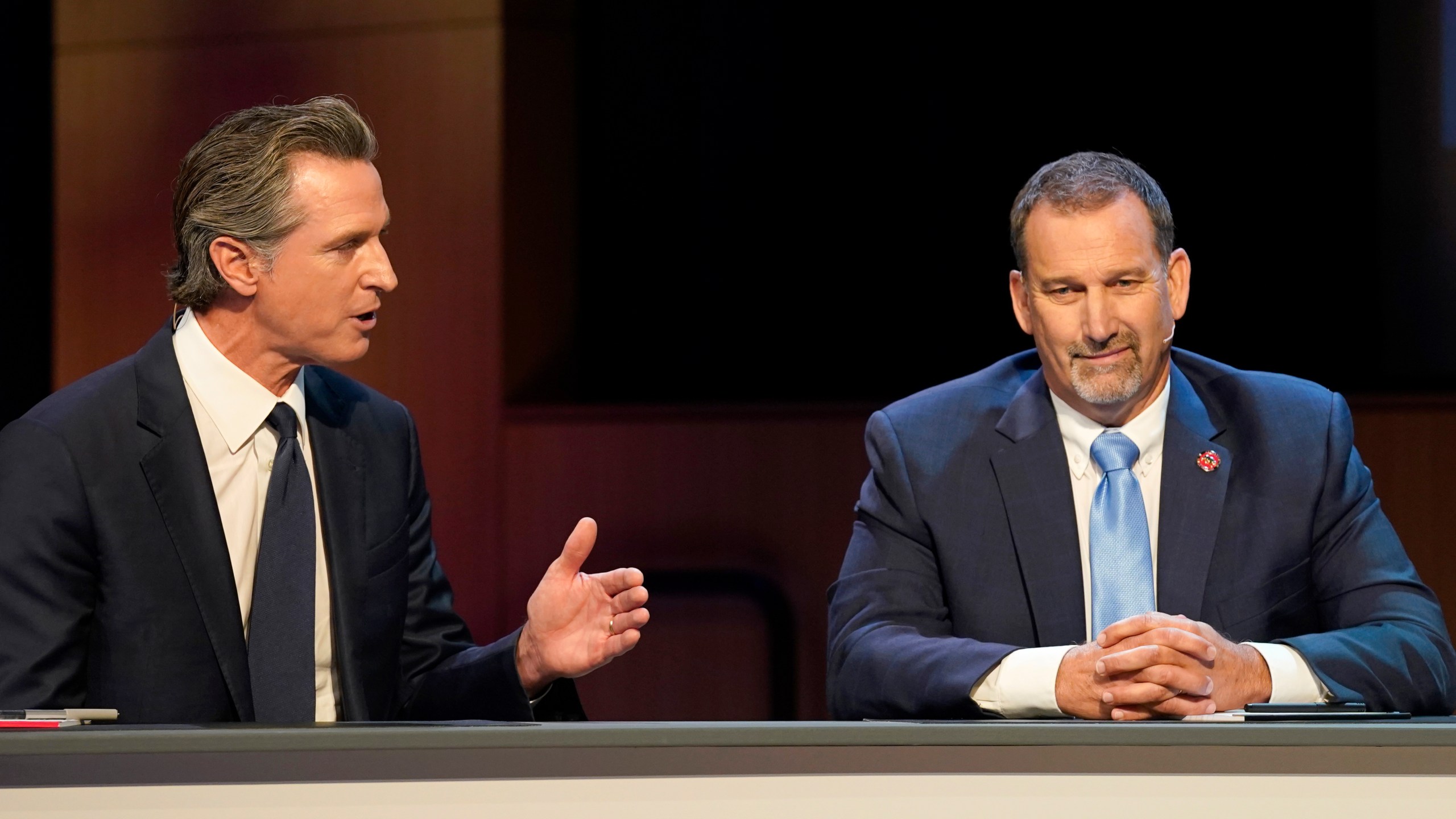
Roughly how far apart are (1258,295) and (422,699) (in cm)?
261

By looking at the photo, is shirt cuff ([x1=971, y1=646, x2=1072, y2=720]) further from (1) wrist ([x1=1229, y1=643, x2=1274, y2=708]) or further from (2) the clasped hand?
(1) wrist ([x1=1229, y1=643, x2=1274, y2=708])

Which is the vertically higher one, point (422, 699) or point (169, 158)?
point (169, 158)

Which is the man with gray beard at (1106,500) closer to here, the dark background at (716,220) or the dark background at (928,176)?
the dark background at (716,220)

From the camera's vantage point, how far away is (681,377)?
164 inches

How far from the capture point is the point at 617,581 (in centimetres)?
182

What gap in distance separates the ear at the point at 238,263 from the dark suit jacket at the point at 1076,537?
88 centimetres

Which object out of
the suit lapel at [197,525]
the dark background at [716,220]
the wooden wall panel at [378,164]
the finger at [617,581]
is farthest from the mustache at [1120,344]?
the wooden wall panel at [378,164]

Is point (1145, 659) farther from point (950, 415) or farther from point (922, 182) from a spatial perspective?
point (922, 182)

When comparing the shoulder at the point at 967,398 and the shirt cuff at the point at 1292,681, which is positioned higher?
the shoulder at the point at 967,398

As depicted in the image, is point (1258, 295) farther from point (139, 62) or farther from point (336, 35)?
point (139, 62)

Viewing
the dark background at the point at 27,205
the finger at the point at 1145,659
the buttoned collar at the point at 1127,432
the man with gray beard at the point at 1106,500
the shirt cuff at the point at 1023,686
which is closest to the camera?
the finger at the point at 1145,659

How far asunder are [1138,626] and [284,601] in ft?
3.31

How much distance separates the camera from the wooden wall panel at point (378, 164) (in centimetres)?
391

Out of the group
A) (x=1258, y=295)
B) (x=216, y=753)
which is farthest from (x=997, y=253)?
(x=216, y=753)
